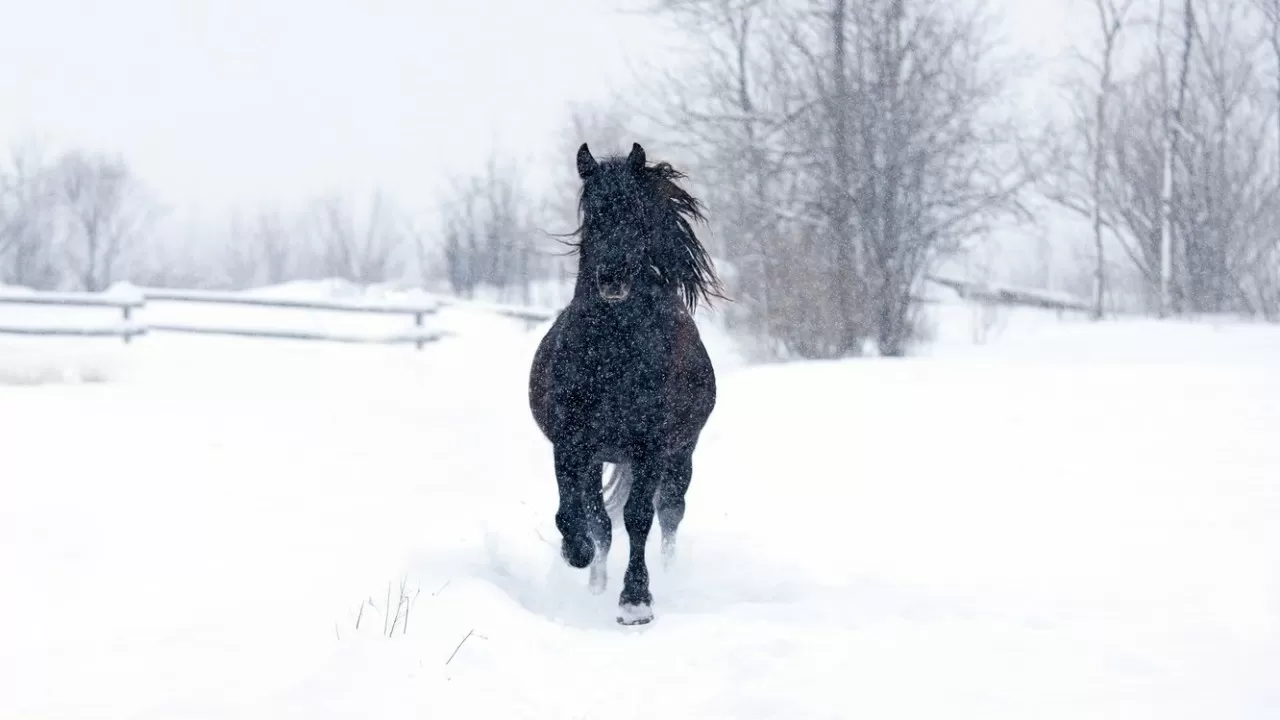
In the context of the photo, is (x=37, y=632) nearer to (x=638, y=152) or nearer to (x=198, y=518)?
(x=198, y=518)

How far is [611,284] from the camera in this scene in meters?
3.76

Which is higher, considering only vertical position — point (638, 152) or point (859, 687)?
point (638, 152)

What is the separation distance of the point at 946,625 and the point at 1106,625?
21.9 inches

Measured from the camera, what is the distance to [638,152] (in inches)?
160

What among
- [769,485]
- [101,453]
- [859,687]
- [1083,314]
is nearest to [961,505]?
[769,485]

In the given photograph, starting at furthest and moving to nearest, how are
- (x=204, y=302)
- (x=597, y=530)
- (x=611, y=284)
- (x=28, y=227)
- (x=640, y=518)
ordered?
1. (x=28, y=227)
2. (x=204, y=302)
3. (x=597, y=530)
4. (x=640, y=518)
5. (x=611, y=284)

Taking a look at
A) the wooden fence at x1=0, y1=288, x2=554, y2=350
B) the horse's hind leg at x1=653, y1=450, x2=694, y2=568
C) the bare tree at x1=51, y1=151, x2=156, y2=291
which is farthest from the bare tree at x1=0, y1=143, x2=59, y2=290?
the horse's hind leg at x1=653, y1=450, x2=694, y2=568

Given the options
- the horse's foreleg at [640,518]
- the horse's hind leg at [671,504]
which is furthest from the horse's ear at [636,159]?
the horse's hind leg at [671,504]

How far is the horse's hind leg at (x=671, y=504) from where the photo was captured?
16.6 ft

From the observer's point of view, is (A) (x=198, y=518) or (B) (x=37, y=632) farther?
(A) (x=198, y=518)

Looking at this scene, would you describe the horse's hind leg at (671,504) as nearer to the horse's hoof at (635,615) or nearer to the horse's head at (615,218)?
the horse's hoof at (635,615)

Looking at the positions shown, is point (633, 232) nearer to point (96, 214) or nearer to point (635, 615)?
point (635, 615)

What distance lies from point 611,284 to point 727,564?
1825mm

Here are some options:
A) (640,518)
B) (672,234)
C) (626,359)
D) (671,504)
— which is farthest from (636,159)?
(671,504)
